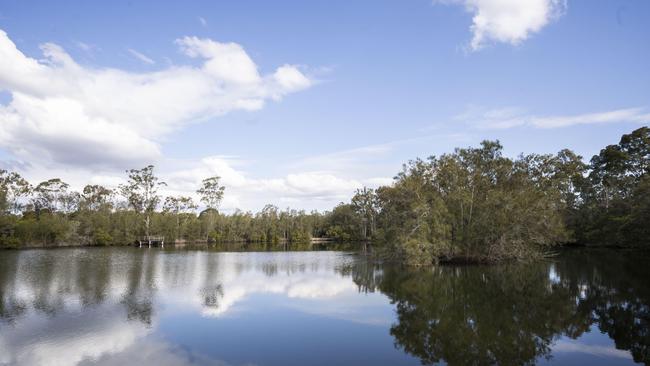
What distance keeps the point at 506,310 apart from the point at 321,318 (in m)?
7.90

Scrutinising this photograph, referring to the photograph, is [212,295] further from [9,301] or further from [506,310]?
[506,310]

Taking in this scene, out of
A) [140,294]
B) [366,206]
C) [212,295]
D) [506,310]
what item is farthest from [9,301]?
[366,206]

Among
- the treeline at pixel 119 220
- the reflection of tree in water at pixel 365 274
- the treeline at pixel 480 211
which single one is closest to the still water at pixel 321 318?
the reflection of tree in water at pixel 365 274

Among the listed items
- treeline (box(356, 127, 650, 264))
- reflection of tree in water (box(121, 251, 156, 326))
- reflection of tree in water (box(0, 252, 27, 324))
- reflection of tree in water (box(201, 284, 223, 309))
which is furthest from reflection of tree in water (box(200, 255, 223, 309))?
treeline (box(356, 127, 650, 264))

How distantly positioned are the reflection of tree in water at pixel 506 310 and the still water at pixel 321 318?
0.06 meters

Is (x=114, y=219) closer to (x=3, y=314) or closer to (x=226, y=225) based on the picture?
(x=226, y=225)

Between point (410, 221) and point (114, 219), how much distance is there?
55.9 meters

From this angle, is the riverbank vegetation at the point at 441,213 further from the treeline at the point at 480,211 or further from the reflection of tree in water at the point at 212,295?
the reflection of tree in water at the point at 212,295

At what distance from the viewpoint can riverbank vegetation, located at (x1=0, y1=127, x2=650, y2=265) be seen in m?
36.3

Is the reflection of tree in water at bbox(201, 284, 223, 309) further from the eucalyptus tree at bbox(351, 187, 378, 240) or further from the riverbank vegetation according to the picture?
the eucalyptus tree at bbox(351, 187, 378, 240)

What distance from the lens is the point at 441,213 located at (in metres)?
36.2

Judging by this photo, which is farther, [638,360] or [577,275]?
[577,275]

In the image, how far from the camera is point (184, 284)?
980 inches

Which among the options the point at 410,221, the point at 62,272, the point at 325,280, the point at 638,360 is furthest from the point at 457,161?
the point at 62,272
